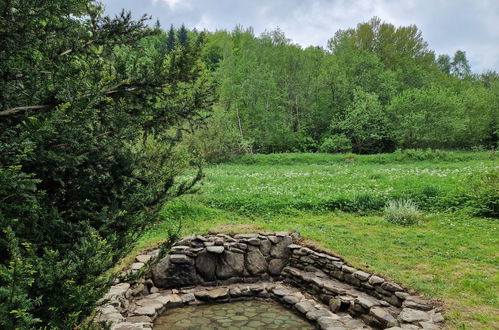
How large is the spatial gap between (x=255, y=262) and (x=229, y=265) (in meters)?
0.72

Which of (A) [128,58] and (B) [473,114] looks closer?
(A) [128,58]

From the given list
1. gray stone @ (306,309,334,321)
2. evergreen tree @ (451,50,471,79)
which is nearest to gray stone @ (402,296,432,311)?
gray stone @ (306,309,334,321)

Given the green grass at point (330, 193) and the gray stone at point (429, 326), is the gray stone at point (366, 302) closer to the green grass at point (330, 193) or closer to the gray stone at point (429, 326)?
the gray stone at point (429, 326)

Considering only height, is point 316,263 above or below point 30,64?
below

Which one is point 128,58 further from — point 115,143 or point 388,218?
point 388,218

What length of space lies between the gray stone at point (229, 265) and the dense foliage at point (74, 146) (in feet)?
18.2

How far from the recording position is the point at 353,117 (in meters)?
36.4

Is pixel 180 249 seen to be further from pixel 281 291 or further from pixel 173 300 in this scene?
pixel 281 291

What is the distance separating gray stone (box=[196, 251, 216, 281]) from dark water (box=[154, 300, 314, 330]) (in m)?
1.18

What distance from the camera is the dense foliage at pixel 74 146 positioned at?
2.24 meters

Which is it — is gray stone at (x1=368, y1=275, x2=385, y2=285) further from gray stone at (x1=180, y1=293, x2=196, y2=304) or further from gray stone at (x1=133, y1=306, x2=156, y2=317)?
gray stone at (x1=133, y1=306, x2=156, y2=317)

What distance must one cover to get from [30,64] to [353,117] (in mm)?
36252

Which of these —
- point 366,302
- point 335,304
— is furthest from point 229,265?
point 366,302

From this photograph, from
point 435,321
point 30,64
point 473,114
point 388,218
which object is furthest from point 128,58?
point 473,114
